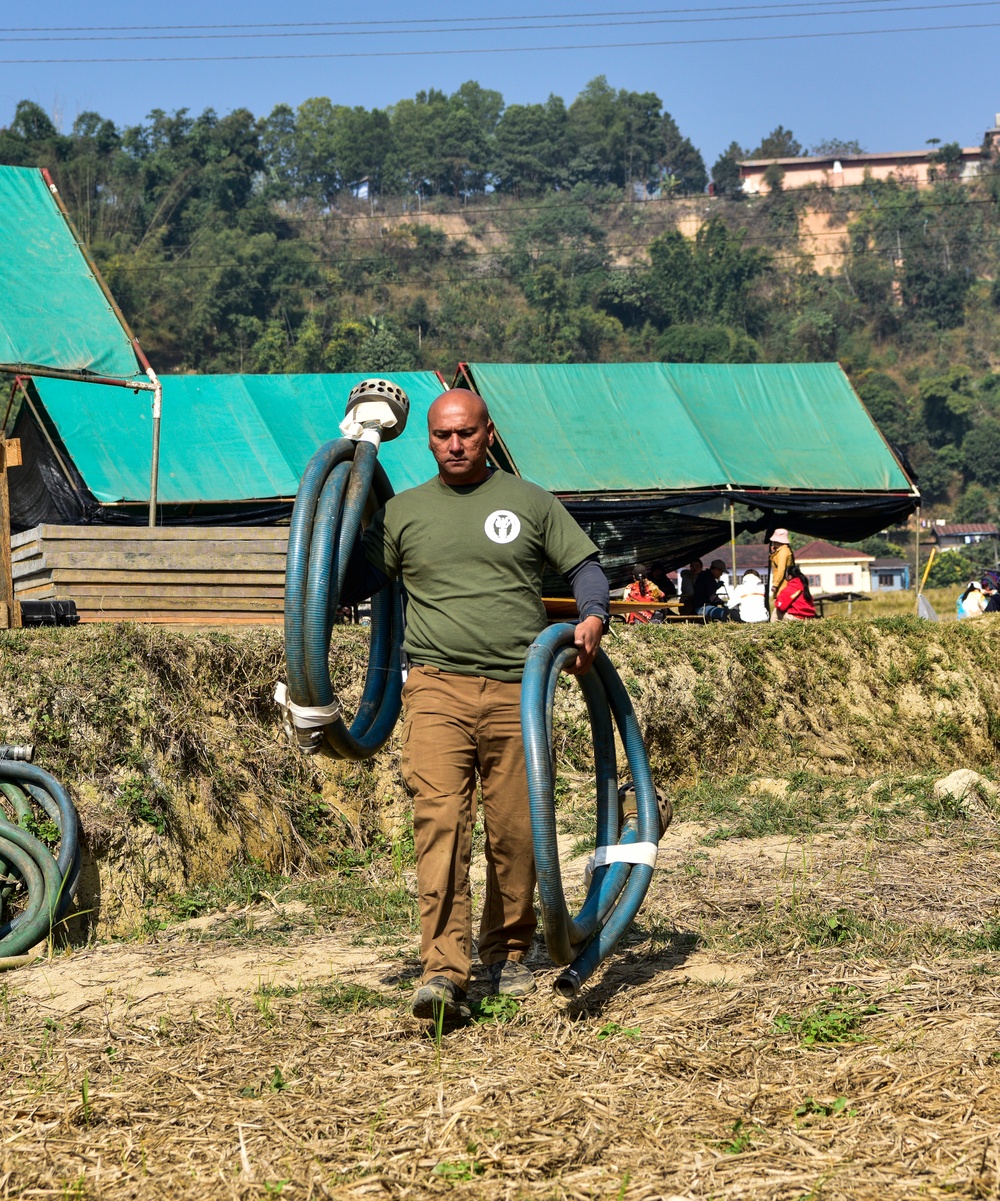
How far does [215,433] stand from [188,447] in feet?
1.84

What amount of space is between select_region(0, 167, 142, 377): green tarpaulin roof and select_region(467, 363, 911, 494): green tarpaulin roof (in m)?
6.48

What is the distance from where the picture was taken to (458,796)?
4.79 meters

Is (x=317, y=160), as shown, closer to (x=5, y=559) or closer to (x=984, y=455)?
(x=984, y=455)

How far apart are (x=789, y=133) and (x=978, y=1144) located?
604 feet

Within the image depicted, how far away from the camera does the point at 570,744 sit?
411 inches


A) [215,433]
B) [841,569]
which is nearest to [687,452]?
[215,433]

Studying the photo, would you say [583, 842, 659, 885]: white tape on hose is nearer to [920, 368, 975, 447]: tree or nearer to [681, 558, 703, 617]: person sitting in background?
[681, 558, 703, 617]: person sitting in background

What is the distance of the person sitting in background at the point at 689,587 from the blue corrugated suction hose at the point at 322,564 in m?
13.0

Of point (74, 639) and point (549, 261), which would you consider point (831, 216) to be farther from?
point (74, 639)

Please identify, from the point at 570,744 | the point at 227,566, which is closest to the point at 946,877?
the point at 570,744

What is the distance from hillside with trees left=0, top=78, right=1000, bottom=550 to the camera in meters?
89.3

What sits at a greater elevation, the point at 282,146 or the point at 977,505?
the point at 282,146

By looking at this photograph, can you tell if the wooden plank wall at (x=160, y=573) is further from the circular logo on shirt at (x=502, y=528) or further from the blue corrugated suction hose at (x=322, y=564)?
the circular logo on shirt at (x=502, y=528)

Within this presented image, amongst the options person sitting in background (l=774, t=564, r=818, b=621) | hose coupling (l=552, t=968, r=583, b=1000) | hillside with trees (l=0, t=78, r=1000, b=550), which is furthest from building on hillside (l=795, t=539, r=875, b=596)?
hose coupling (l=552, t=968, r=583, b=1000)
